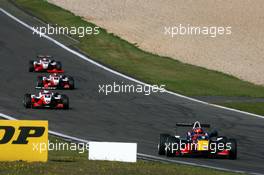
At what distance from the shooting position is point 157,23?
6003 centimetres

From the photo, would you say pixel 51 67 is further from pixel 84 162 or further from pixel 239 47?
pixel 84 162

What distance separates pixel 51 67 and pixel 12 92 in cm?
612

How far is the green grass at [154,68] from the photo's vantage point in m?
A: 44.3

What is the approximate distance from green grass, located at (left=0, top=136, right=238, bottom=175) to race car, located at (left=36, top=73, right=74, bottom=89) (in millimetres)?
17261

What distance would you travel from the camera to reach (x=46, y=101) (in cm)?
3525

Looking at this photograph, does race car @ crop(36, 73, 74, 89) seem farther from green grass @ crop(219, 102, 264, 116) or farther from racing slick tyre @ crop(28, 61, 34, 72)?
green grass @ crop(219, 102, 264, 116)

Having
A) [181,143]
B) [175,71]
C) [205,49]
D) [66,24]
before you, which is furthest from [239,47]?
[181,143]

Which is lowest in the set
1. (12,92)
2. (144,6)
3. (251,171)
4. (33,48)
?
(251,171)

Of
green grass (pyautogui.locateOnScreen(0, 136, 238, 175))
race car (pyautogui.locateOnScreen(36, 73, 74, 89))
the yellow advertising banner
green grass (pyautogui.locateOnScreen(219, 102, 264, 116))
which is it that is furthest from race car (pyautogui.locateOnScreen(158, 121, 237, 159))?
race car (pyautogui.locateOnScreen(36, 73, 74, 89))

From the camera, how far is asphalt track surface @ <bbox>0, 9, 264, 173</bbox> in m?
28.8

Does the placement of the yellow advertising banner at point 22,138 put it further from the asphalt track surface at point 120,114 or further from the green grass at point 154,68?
the green grass at point 154,68

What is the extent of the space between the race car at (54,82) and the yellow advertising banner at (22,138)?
66.3 feet

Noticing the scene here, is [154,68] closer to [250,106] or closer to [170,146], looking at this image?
[250,106]

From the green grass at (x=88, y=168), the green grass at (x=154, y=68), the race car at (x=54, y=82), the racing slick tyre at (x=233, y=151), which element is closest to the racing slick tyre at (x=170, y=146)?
the racing slick tyre at (x=233, y=151)
